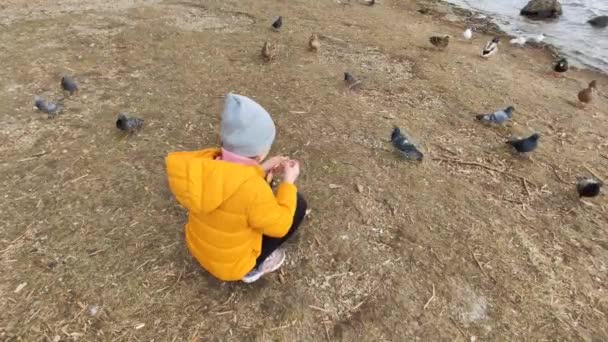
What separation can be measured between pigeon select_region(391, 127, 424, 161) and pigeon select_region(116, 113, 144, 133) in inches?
134

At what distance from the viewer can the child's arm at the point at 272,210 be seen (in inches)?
116

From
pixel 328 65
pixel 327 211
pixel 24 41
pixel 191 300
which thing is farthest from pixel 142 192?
pixel 24 41

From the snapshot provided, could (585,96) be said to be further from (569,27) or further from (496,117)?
(569,27)

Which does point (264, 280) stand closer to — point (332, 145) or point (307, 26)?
point (332, 145)

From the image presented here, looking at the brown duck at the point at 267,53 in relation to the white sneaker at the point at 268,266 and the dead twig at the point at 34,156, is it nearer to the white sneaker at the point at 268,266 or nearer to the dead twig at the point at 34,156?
the dead twig at the point at 34,156

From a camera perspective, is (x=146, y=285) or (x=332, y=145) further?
(x=332, y=145)

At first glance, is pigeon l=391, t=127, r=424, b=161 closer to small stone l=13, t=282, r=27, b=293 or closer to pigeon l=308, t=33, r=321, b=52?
pigeon l=308, t=33, r=321, b=52

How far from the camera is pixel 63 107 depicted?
249 inches

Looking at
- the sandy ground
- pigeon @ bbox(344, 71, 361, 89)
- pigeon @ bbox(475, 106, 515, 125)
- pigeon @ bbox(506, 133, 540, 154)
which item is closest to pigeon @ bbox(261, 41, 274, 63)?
the sandy ground

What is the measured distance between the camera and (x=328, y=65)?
27.4 ft

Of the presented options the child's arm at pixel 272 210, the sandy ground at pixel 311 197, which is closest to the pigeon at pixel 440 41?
the sandy ground at pixel 311 197

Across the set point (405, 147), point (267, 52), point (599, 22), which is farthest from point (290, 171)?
point (599, 22)

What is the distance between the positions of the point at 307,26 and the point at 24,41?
567cm

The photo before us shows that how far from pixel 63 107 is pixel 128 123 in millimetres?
Result: 1345
